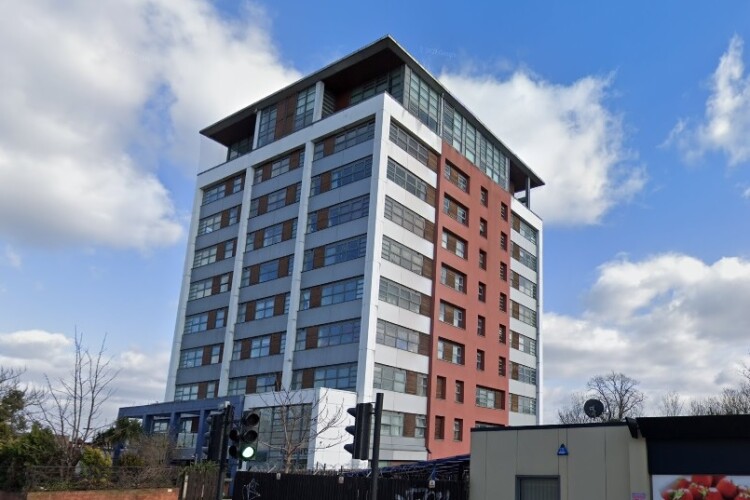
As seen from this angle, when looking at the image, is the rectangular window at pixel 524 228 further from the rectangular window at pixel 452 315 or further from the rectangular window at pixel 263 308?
the rectangular window at pixel 263 308

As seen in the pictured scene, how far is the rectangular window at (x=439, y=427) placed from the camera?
49406 millimetres

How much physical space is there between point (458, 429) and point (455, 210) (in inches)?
683

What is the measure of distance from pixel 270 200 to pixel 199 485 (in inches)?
1221

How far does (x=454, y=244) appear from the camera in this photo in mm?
55031

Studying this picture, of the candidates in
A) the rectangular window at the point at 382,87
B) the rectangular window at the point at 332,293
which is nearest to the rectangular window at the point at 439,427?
the rectangular window at the point at 332,293

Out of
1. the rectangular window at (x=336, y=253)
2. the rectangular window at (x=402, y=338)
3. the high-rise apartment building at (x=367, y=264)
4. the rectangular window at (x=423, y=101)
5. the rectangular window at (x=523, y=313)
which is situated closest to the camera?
the rectangular window at (x=402, y=338)

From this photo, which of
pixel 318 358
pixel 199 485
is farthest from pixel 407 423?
pixel 199 485

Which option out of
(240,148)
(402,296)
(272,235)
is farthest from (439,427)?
(240,148)

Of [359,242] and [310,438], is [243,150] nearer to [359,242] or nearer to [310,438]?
[359,242]

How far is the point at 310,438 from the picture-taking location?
41.2 meters

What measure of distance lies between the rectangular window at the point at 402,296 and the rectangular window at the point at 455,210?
8.20 meters

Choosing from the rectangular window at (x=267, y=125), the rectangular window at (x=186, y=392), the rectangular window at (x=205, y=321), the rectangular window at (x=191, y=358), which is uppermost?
the rectangular window at (x=267, y=125)

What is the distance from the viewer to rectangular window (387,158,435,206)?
4969 cm

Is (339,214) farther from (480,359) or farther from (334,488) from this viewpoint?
(334,488)
